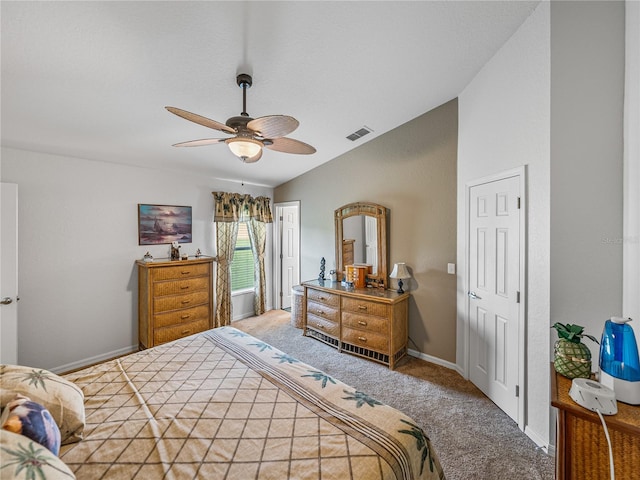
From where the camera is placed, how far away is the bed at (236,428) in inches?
39.6

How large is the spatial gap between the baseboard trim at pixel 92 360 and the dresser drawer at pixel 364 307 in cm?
280

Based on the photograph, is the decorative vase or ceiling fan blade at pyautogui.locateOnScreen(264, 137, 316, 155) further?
ceiling fan blade at pyautogui.locateOnScreen(264, 137, 316, 155)

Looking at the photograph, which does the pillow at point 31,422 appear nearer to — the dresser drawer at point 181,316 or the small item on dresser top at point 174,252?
the dresser drawer at point 181,316

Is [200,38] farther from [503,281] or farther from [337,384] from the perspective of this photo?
[503,281]

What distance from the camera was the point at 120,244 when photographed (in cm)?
332

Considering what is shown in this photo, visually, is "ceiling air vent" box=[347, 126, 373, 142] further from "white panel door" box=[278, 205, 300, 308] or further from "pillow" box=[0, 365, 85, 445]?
"pillow" box=[0, 365, 85, 445]

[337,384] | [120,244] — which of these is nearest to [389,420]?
[337,384]

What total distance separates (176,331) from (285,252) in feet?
7.37

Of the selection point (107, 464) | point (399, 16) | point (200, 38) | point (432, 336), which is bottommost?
point (432, 336)

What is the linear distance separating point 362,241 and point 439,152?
4.84ft

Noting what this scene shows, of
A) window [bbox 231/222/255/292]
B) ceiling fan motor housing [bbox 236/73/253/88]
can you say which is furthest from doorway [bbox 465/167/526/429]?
window [bbox 231/222/255/292]

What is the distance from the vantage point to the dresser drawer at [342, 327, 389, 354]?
3035mm

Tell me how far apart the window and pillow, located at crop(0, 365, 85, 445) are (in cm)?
341

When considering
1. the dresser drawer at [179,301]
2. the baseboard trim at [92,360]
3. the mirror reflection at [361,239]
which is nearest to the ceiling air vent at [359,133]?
the mirror reflection at [361,239]
